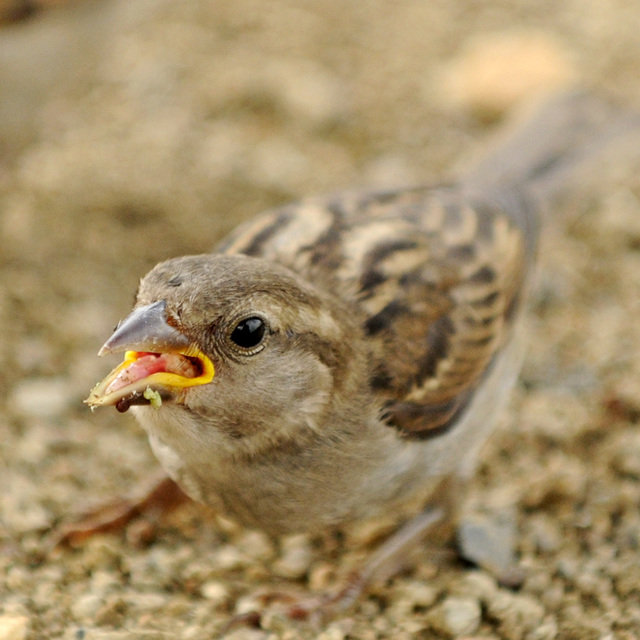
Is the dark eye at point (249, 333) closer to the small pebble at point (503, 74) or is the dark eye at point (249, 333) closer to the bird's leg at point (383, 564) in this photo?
the bird's leg at point (383, 564)

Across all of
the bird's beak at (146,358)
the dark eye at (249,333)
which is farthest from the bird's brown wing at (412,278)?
the bird's beak at (146,358)

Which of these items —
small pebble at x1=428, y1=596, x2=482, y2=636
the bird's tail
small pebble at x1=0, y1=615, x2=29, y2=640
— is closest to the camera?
small pebble at x1=0, y1=615, x2=29, y2=640

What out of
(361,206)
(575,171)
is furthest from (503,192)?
(361,206)

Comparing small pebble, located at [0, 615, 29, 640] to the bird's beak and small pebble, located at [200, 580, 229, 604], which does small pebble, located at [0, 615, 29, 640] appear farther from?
the bird's beak

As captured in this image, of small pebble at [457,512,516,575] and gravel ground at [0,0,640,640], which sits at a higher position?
gravel ground at [0,0,640,640]

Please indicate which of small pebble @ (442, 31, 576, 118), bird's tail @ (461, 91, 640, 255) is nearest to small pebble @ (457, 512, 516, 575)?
bird's tail @ (461, 91, 640, 255)

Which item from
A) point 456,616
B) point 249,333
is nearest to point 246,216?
point 249,333
